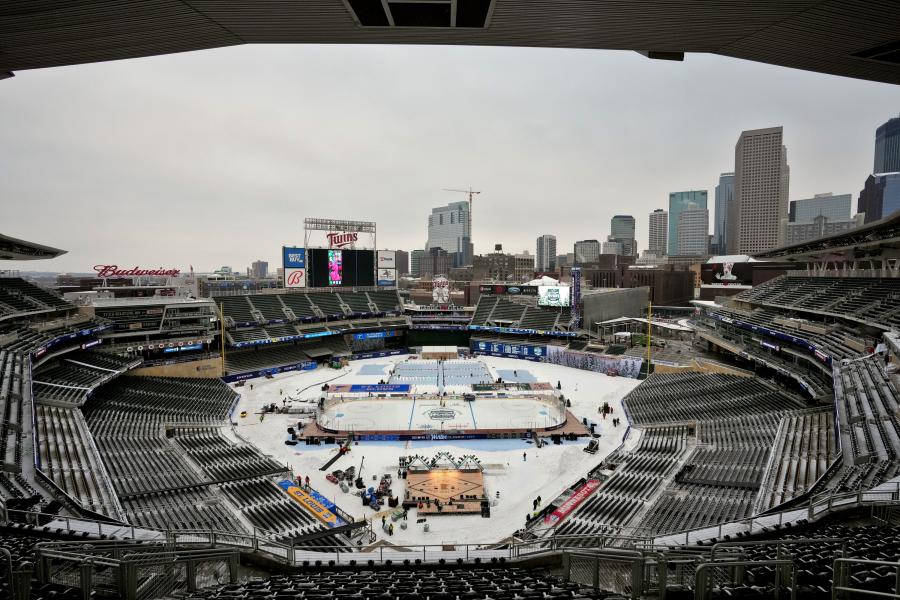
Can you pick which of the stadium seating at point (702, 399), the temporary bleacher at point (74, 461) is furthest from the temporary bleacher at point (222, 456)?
the stadium seating at point (702, 399)

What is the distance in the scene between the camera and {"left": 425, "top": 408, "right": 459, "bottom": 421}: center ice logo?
32.3m

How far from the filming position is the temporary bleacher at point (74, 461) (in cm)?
1627

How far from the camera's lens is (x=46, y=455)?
18.3m

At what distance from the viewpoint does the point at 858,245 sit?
105 ft

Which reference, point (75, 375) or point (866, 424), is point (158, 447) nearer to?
point (75, 375)

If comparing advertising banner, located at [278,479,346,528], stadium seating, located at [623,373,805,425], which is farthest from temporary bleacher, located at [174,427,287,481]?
stadium seating, located at [623,373,805,425]

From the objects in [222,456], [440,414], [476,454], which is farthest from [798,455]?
[222,456]

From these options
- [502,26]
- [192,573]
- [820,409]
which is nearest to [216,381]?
[192,573]

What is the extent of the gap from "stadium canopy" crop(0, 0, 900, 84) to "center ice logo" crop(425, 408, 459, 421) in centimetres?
2748

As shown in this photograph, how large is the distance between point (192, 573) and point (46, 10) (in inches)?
409

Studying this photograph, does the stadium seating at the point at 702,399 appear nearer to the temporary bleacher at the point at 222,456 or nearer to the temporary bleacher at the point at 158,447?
the temporary bleacher at the point at 222,456

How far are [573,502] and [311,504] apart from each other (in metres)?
12.1

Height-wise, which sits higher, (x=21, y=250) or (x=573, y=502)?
(x=21, y=250)

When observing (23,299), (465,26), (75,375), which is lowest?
(75,375)
